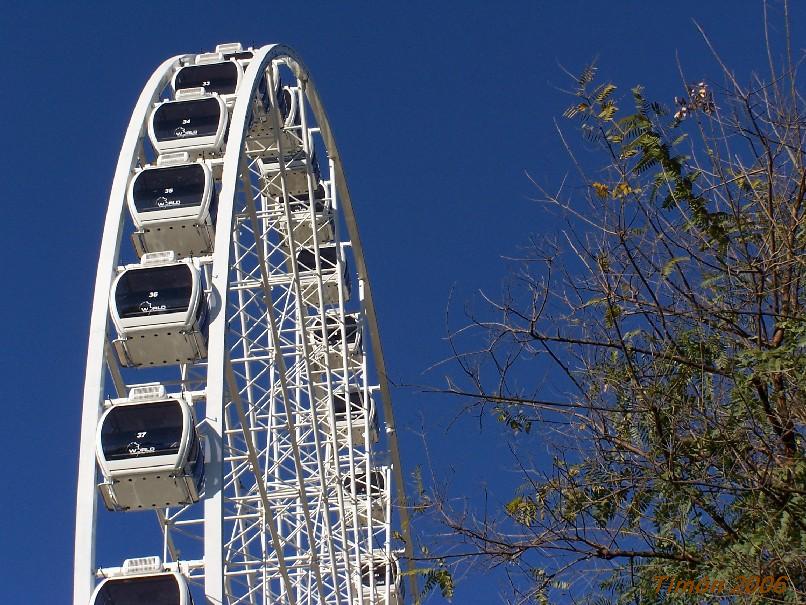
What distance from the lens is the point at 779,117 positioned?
23.3 feet

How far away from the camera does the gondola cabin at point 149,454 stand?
47.9 ft

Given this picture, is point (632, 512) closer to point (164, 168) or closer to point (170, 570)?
point (170, 570)

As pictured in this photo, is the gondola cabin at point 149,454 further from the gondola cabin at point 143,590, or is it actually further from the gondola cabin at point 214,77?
the gondola cabin at point 214,77

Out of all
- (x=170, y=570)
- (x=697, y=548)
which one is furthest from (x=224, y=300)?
(x=697, y=548)

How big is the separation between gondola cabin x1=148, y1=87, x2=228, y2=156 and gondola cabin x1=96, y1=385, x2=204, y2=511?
5372 millimetres

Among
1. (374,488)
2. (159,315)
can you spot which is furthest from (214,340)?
(374,488)

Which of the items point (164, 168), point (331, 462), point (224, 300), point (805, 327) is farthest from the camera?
point (331, 462)

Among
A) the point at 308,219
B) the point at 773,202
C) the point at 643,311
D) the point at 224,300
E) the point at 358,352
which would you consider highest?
the point at 308,219

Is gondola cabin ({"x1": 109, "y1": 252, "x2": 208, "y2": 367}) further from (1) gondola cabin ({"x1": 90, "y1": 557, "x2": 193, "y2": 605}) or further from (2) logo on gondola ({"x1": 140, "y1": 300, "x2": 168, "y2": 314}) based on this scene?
(1) gondola cabin ({"x1": 90, "y1": 557, "x2": 193, "y2": 605})

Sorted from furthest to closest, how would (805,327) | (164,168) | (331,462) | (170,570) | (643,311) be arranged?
1. (331,462)
2. (164,168)
3. (170,570)
4. (643,311)
5. (805,327)

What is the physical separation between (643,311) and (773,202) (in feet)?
3.22

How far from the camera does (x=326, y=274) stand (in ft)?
81.4

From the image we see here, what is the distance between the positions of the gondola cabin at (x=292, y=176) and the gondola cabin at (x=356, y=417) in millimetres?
4137

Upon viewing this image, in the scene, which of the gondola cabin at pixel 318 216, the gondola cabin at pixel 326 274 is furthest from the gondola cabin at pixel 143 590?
the gondola cabin at pixel 318 216
